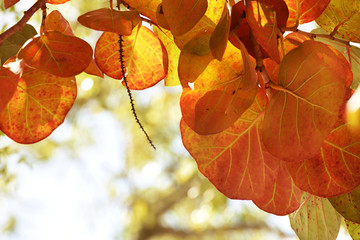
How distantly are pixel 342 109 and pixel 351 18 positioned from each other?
7 cm

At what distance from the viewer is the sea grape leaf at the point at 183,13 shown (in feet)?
0.68

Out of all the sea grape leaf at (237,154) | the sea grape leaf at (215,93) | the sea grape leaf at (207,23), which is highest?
the sea grape leaf at (207,23)

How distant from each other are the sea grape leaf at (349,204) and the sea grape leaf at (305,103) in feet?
0.18

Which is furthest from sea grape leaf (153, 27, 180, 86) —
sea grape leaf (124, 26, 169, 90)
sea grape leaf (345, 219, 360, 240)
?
sea grape leaf (345, 219, 360, 240)

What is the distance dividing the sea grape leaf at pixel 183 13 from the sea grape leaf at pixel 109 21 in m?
0.02

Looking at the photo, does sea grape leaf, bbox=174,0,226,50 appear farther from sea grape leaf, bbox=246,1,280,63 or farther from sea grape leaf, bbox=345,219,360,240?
sea grape leaf, bbox=345,219,360,240

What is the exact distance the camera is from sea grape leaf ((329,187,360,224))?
24 centimetres

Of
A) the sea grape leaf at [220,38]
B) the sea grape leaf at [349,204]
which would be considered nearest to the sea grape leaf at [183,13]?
the sea grape leaf at [220,38]

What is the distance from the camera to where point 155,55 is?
27cm

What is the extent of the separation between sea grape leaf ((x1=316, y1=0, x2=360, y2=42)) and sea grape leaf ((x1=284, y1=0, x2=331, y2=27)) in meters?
0.01

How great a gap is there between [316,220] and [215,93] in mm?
109

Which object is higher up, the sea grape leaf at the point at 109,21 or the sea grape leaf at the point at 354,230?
the sea grape leaf at the point at 109,21

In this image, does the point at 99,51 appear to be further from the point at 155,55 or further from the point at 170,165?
the point at 170,165

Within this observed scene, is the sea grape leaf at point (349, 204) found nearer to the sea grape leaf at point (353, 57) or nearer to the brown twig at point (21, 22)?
the sea grape leaf at point (353, 57)
